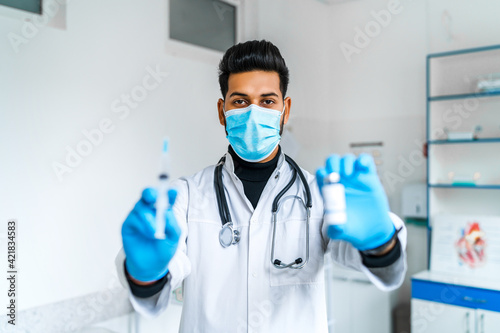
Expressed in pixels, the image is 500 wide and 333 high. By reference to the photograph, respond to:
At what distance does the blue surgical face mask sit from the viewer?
128 cm

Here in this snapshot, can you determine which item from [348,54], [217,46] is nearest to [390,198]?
[348,54]

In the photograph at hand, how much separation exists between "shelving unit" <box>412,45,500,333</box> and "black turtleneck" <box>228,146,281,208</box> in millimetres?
2183

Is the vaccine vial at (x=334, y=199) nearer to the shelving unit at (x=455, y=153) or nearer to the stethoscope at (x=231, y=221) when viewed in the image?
the stethoscope at (x=231, y=221)

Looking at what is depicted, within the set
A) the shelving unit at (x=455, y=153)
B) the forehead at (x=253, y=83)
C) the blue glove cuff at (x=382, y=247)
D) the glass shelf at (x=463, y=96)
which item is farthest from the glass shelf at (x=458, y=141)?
the blue glove cuff at (x=382, y=247)

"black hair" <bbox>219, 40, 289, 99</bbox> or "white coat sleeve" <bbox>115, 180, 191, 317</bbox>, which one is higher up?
"black hair" <bbox>219, 40, 289, 99</bbox>

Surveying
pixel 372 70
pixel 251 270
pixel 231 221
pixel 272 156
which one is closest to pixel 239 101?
pixel 272 156

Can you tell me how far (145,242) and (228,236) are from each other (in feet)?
1.21

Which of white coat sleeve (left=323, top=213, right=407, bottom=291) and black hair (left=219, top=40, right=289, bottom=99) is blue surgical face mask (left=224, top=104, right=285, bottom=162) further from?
white coat sleeve (left=323, top=213, right=407, bottom=291)

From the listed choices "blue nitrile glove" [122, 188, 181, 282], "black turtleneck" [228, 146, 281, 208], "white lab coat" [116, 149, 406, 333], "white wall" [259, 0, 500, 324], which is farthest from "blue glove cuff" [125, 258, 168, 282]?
"white wall" [259, 0, 500, 324]

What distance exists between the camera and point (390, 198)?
381 cm

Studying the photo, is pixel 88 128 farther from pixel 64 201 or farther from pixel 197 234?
pixel 197 234

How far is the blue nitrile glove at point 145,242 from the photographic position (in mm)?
842

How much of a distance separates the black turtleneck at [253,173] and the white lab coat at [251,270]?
55 millimetres

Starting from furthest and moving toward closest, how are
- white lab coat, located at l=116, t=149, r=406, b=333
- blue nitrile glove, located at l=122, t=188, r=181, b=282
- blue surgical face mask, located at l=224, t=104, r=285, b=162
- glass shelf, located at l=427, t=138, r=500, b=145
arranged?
glass shelf, located at l=427, t=138, r=500, b=145 < blue surgical face mask, located at l=224, t=104, r=285, b=162 < white lab coat, located at l=116, t=149, r=406, b=333 < blue nitrile glove, located at l=122, t=188, r=181, b=282
